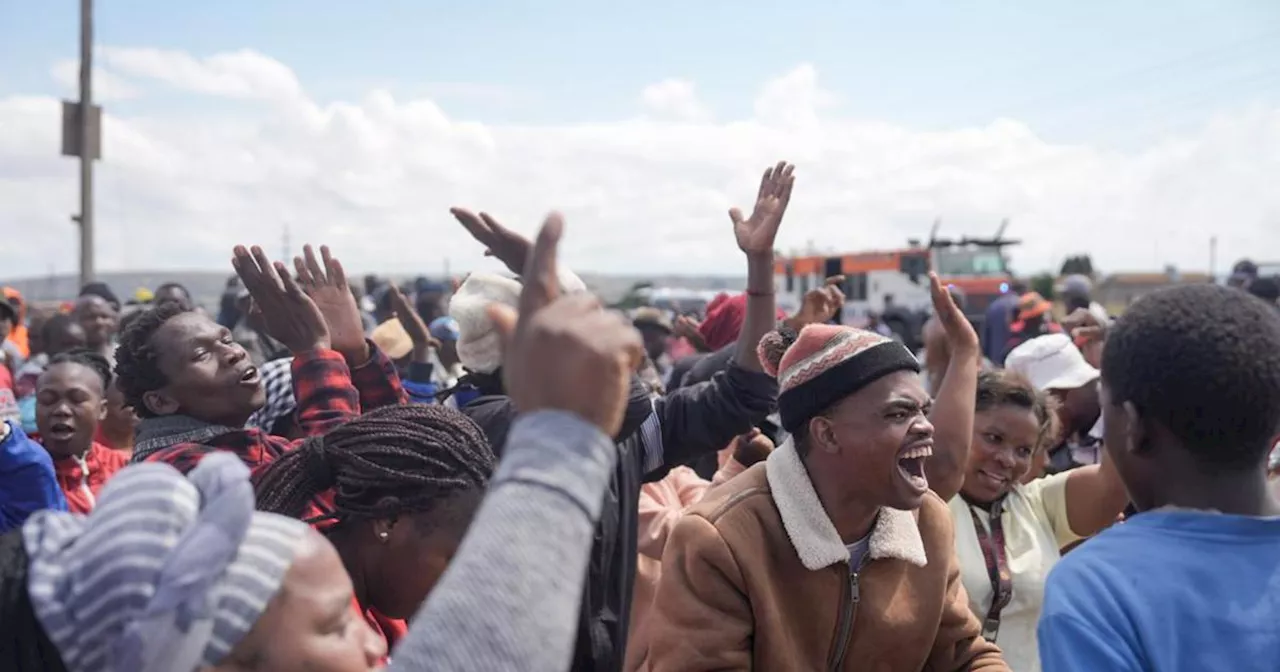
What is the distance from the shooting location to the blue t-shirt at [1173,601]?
1706mm

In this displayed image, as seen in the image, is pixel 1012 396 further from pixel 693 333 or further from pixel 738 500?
pixel 693 333

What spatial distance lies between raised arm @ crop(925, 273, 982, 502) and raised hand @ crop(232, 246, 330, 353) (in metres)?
1.89

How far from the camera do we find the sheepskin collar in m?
2.71

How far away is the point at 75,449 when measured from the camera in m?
4.53

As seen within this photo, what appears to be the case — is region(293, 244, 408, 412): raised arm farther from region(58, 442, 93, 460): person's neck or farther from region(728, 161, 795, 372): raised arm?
region(58, 442, 93, 460): person's neck

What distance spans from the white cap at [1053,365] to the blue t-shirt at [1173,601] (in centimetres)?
333

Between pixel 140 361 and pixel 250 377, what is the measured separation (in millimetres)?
319

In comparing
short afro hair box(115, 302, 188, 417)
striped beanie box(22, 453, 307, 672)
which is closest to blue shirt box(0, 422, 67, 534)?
short afro hair box(115, 302, 188, 417)

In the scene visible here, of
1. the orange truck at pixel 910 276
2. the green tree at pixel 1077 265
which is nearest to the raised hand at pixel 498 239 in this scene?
the orange truck at pixel 910 276

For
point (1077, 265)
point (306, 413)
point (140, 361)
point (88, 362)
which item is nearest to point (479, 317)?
point (306, 413)

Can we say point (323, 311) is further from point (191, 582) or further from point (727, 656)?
point (191, 582)

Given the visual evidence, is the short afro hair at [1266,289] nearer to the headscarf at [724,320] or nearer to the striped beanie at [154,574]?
the headscarf at [724,320]

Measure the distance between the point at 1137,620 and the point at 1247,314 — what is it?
539mm

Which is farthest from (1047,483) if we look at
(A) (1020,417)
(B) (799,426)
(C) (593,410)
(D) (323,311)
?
(C) (593,410)
